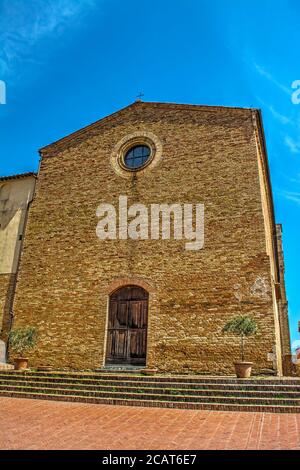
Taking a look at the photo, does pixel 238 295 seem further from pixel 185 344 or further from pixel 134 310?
pixel 134 310

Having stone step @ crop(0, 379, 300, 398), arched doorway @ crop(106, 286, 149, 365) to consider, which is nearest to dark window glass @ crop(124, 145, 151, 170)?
arched doorway @ crop(106, 286, 149, 365)

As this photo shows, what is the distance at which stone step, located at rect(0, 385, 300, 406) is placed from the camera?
744 cm

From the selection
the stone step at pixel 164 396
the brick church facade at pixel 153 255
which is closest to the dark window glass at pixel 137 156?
the brick church facade at pixel 153 255

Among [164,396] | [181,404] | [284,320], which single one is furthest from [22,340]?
[284,320]

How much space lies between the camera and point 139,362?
39.4 ft

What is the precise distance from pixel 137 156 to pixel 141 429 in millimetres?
11127

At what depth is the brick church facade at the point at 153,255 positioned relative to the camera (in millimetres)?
11492

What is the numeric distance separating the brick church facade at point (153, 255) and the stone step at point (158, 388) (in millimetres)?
2575

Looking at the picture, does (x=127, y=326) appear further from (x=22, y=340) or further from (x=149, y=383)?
(x=149, y=383)

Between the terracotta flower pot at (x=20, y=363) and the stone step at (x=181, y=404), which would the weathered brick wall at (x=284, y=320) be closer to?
the stone step at (x=181, y=404)

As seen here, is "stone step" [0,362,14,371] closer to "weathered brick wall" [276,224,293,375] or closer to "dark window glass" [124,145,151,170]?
"dark window glass" [124,145,151,170]

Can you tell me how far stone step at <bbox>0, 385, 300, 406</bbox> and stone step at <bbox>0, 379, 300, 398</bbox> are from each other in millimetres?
53

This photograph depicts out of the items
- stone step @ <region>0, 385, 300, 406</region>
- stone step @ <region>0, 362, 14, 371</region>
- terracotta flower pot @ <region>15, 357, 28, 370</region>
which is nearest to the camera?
stone step @ <region>0, 385, 300, 406</region>
